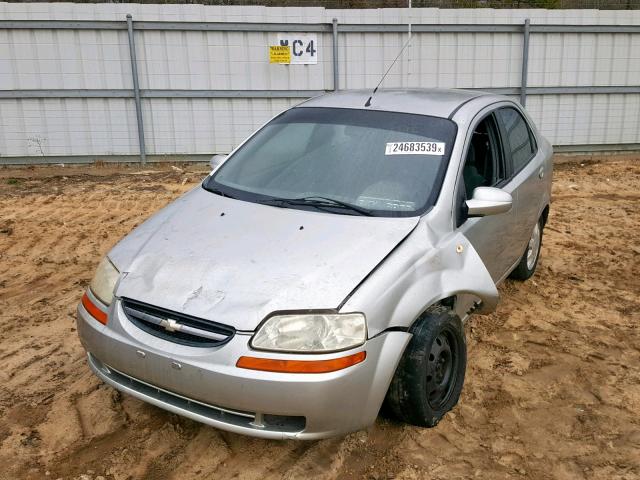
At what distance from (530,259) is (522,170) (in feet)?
3.44

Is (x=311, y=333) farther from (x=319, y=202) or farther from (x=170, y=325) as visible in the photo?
(x=319, y=202)

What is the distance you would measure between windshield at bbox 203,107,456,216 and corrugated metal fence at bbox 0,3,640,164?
657cm

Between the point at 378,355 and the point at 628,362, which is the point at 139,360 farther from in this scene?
the point at 628,362

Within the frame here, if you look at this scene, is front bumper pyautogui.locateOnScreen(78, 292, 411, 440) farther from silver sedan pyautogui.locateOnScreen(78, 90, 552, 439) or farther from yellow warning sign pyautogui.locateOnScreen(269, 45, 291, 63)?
yellow warning sign pyautogui.locateOnScreen(269, 45, 291, 63)

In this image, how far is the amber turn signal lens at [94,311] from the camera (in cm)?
304

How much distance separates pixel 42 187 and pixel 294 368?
25.0ft

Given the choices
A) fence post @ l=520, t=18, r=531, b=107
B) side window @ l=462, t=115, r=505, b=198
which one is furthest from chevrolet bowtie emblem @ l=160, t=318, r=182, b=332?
fence post @ l=520, t=18, r=531, b=107

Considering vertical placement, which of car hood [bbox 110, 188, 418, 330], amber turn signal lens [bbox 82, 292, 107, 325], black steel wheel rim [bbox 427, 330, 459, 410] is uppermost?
car hood [bbox 110, 188, 418, 330]

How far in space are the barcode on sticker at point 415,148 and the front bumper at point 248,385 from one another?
4.05ft

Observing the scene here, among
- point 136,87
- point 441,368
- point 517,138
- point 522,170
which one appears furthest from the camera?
point 136,87

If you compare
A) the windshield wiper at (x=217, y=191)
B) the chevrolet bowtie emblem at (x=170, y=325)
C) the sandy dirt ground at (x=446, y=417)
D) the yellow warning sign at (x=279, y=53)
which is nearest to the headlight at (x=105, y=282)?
the chevrolet bowtie emblem at (x=170, y=325)

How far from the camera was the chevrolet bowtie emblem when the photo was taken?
2770 mm

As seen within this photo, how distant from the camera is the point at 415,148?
3725mm

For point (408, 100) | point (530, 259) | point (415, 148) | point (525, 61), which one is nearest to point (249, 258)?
point (415, 148)
